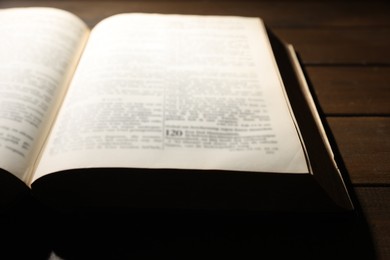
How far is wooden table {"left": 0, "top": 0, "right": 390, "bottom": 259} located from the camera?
396mm

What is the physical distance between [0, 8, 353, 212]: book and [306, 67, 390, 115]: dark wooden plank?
0.11 feet

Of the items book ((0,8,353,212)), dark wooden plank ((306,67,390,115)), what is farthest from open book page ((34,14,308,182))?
dark wooden plank ((306,67,390,115))

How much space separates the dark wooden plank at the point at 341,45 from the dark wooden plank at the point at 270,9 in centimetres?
3

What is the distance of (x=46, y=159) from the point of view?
0.41 m

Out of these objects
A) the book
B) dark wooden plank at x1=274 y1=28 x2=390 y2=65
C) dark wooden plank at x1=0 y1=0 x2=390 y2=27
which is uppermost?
dark wooden plank at x1=0 y1=0 x2=390 y2=27

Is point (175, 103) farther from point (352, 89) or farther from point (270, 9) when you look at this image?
point (270, 9)

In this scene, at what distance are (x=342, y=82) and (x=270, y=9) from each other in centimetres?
29

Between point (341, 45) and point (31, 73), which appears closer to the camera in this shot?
point (31, 73)

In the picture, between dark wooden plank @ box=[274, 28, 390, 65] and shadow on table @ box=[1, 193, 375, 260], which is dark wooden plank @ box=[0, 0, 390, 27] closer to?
dark wooden plank @ box=[274, 28, 390, 65]

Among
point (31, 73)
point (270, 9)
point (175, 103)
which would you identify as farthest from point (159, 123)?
point (270, 9)

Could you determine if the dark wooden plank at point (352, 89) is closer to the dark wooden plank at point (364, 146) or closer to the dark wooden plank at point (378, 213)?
the dark wooden plank at point (364, 146)

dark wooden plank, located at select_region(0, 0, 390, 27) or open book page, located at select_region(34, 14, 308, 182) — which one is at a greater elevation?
dark wooden plank, located at select_region(0, 0, 390, 27)

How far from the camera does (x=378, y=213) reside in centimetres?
42

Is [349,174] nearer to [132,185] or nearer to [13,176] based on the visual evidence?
[132,185]
